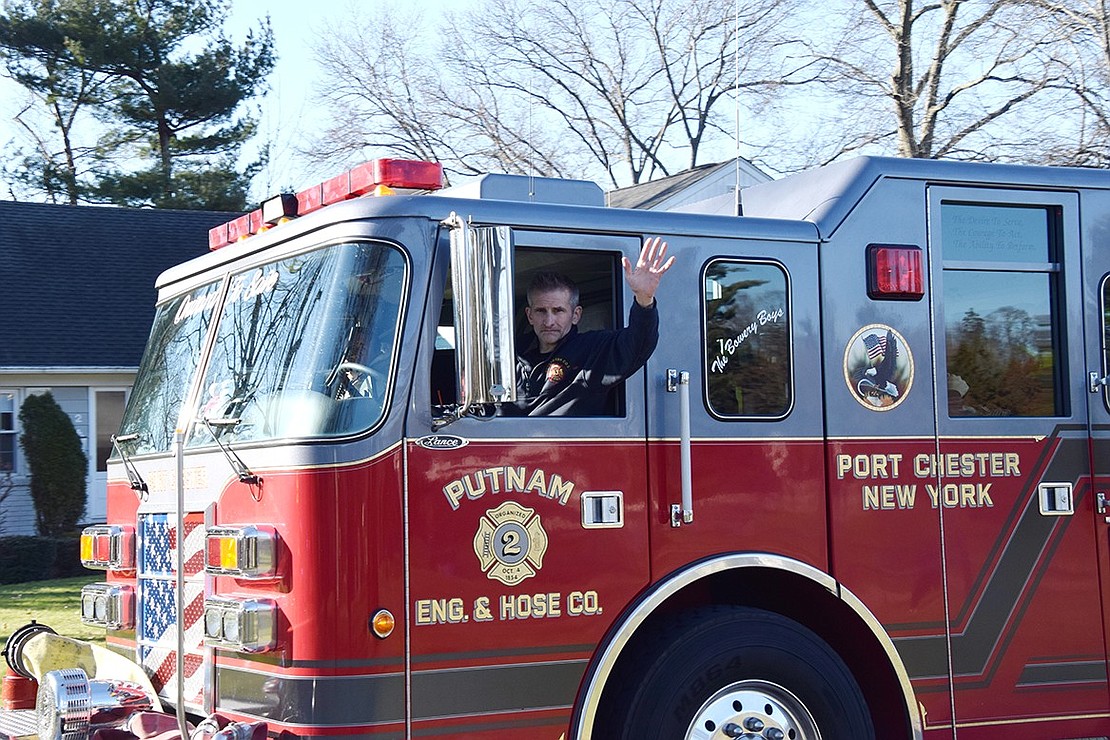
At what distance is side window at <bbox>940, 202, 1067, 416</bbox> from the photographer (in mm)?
5594

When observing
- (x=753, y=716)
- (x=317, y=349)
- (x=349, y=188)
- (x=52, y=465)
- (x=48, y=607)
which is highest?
(x=349, y=188)

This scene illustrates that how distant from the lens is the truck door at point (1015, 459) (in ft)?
18.0

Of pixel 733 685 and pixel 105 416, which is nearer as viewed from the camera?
pixel 733 685

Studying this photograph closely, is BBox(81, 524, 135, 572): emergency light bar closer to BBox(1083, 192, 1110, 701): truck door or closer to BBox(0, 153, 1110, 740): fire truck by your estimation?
BBox(0, 153, 1110, 740): fire truck

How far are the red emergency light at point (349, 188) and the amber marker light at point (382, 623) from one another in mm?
1485

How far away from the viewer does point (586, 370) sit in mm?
5055

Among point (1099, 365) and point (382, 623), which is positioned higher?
point (1099, 365)

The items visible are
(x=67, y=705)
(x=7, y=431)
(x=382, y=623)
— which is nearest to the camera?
(x=382, y=623)

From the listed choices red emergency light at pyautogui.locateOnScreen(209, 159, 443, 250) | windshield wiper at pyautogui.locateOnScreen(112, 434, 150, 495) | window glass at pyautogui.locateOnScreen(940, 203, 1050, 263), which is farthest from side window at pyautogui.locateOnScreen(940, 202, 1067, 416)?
windshield wiper at pyautogui.locateOnScreen(112, 434, 150, 495)

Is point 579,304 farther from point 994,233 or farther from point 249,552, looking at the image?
point 994,233

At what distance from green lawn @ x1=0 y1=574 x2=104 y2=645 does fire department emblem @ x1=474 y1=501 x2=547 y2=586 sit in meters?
6.68

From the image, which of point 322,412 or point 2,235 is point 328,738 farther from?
point 2,235

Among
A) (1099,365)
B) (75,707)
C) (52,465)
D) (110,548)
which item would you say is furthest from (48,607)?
(1099,365)

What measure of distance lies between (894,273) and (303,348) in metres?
2.36
